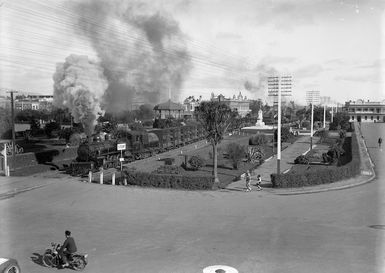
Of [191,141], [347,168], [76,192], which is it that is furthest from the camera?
[191,141]

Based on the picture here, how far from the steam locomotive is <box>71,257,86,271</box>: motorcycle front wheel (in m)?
20.0

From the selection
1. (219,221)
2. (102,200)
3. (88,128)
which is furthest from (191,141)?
(219,221)

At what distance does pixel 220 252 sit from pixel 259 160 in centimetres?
2637

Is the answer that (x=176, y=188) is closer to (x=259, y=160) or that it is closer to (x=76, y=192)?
(x=76, y=192)

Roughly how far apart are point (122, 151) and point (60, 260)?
2568cm

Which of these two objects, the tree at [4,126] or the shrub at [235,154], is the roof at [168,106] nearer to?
the tree at [4,126]

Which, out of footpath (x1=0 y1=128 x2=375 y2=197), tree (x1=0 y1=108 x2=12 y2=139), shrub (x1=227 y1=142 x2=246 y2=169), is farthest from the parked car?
tree (x1=0 y1=108 x2=12 y2=139)

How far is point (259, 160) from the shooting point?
39.8m

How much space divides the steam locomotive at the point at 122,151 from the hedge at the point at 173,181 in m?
5.72

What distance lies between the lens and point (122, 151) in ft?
126

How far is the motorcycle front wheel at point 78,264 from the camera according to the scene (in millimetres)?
12734

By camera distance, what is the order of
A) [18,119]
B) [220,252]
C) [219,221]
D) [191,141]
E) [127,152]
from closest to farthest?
[220,252]
[219,221]
[127,152]
[191,141]
[18,119]

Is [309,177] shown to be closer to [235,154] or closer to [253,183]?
[253,183]

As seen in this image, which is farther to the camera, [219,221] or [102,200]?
[102,200]
